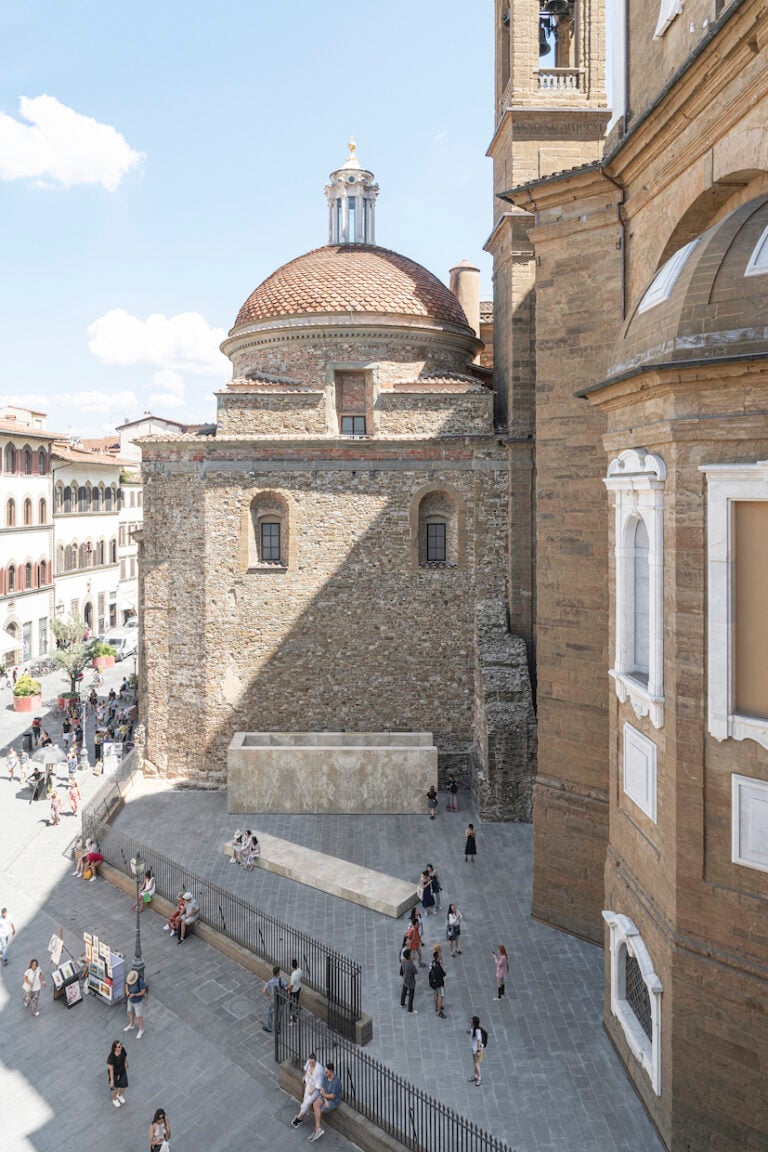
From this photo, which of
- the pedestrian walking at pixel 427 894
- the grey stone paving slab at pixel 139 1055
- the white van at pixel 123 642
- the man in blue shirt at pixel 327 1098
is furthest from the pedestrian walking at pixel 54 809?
the white van at pixel 123 642

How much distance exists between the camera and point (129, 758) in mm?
21250

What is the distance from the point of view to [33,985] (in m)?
12.1

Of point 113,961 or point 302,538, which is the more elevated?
point 302,538

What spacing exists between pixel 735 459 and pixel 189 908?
1189 cm

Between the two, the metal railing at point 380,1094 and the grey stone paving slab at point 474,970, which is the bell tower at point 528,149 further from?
the metal railing at point 380,1094

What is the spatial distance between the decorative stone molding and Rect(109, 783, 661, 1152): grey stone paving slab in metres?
0.71

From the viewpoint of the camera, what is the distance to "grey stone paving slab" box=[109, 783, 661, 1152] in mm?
9508

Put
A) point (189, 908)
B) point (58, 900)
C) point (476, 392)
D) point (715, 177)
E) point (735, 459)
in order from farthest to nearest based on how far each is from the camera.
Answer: point (476, 392), point (58, 900), point (189, 908), point (715, 177), point (735, 459)

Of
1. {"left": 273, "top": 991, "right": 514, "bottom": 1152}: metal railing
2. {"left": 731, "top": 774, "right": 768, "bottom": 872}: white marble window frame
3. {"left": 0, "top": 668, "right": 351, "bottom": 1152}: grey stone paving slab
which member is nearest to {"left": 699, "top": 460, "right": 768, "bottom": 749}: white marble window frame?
{"left": 731, "top": 774, "right": 768, "bottom": 872}: white marble window frame

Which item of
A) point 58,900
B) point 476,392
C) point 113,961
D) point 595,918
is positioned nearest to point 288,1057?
point 113,961

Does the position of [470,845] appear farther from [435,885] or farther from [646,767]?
[646,767]

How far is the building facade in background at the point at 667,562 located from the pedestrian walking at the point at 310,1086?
3.91 meters

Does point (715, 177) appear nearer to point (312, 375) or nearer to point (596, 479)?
point (596, 479)

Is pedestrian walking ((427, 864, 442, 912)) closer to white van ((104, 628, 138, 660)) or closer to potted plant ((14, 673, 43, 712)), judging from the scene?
potted plant ((14, 673, 43, 712))
